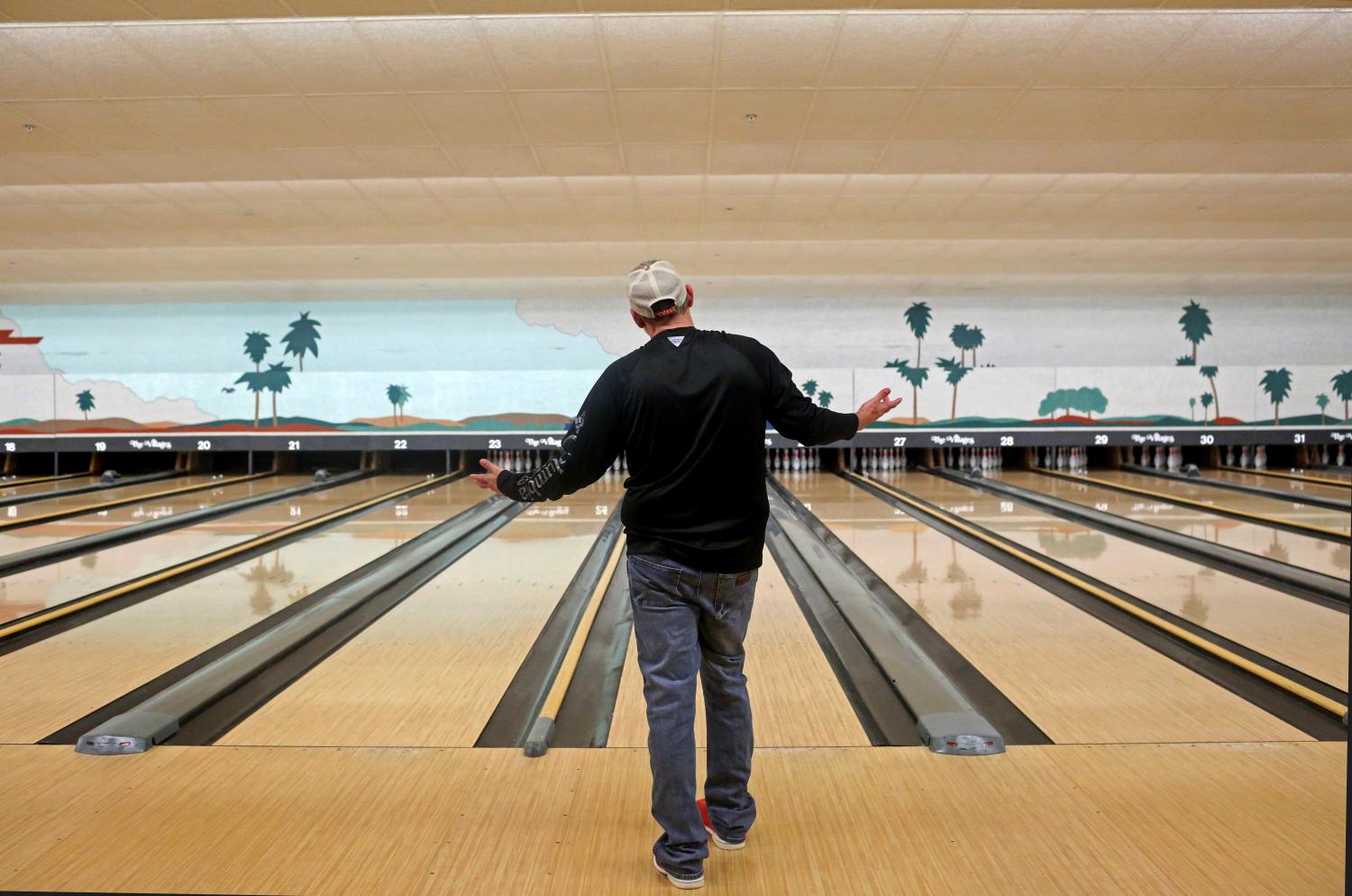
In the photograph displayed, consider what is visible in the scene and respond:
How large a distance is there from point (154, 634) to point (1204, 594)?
4.44m

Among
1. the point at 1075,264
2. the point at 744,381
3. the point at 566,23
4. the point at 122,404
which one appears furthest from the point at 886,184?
the point at 122,404

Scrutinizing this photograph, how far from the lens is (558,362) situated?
1141cm

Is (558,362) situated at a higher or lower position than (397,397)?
higher

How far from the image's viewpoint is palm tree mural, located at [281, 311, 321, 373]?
37.2ft

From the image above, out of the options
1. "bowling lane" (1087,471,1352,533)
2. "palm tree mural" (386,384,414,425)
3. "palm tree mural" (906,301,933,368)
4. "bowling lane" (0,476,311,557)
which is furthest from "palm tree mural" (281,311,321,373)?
"bowling lane" (1087,471,1352,533)

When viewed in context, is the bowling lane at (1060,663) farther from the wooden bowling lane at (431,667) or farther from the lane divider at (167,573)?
the lane divider at (167,573)

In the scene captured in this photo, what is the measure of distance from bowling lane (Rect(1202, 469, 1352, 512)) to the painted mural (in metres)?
1.14

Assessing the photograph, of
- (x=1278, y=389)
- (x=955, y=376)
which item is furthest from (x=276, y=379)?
(x=1278, y=389)

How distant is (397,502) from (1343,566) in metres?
6.56

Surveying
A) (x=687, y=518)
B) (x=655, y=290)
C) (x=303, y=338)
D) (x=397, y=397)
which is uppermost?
(x=303, y=338)

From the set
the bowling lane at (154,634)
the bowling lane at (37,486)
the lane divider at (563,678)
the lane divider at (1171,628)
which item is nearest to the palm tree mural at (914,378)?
the lane divider at (1171,628)

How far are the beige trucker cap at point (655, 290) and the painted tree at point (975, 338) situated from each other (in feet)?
33.3

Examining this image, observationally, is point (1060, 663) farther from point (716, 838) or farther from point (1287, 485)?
point (1287, 485)

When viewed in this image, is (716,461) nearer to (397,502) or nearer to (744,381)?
(744,381)
